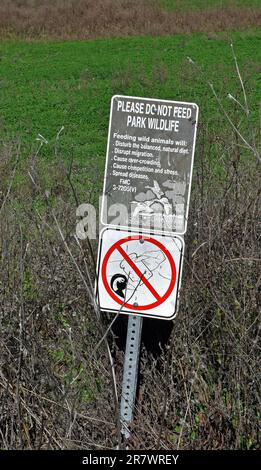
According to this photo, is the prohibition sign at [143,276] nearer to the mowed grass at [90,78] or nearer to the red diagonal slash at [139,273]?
the red diagonal slash at [139,273]

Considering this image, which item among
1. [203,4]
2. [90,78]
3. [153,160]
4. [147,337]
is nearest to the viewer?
[153,160]

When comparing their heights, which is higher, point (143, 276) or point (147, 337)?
point (143, 276)

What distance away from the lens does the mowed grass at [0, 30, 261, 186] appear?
11.8 m

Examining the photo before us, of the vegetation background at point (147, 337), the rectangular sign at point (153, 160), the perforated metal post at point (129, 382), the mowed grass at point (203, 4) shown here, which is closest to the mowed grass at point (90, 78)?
the mowed grass at point (203, 4)

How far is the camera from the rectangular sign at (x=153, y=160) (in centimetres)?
314

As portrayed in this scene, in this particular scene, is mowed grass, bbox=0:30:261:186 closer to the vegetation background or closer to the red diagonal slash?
the vegetation background

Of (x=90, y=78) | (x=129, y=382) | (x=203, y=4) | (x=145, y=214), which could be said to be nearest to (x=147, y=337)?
(x=129, y=382)

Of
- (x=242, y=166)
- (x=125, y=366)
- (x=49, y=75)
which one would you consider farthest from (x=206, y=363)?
(x=49, y=75)

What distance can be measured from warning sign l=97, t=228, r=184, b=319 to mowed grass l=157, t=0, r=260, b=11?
2163 centimetres

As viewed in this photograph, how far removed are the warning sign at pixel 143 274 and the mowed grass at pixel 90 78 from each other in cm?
640

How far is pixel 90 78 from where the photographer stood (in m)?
16.2

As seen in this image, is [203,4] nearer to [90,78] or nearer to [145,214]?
[90,78]

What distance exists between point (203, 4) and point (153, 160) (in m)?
22.6
